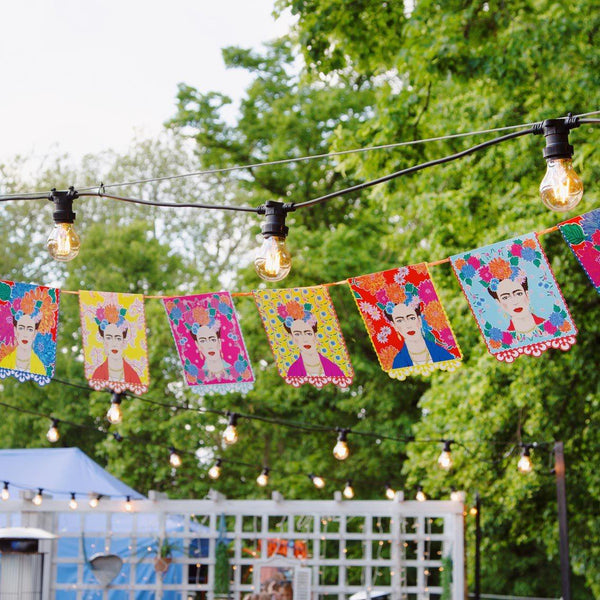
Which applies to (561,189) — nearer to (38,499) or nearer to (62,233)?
(62,233)

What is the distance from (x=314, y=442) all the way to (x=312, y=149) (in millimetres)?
5720

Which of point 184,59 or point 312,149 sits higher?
point 184,59

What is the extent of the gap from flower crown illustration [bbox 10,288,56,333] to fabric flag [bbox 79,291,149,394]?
0.78 feet

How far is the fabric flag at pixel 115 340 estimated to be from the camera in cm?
685

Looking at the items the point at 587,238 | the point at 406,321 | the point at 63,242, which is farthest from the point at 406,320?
the point at 63,242

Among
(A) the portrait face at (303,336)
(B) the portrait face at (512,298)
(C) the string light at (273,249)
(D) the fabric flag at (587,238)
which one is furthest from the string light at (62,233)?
(D) the fabric flag at (587,238)

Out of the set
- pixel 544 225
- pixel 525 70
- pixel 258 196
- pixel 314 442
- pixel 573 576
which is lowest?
pixel 573 576

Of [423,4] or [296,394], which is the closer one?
[423,4]

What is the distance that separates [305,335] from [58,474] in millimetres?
8801

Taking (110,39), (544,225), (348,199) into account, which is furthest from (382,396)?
(110,39)

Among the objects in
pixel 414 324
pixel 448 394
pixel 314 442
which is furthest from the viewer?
pixel 314 442

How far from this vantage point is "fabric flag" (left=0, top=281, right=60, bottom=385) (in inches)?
263

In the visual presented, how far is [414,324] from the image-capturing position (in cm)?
624

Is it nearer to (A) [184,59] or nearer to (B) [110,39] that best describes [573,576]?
(A) [184,59]
